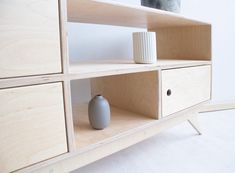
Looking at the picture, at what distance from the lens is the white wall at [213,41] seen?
3.70 feet

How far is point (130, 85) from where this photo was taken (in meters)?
0.84

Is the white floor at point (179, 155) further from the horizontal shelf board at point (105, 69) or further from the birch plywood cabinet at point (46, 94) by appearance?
the horizontal shelf board at point (105, 69)

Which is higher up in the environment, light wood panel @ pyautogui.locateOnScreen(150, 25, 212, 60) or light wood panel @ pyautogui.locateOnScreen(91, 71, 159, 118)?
light wood panel @ pyautogui.locateOnScreen(150, 25, 212, 60)

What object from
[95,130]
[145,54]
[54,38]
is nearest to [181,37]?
[145,54]

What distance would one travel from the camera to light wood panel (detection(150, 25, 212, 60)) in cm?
97

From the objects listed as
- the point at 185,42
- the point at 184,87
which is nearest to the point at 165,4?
the point at 185,42

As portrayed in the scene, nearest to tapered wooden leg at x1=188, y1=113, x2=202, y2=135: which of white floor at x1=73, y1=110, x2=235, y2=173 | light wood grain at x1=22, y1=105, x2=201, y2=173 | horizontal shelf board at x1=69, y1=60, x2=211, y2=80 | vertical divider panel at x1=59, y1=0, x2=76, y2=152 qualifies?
white floor at x1=73, y1=110, x2=235, y2=173

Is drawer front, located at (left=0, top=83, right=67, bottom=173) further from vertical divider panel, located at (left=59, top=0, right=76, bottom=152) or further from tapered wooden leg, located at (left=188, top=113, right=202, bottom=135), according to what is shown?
tapered wooden leg, located at (left=188, top=113, right=202, bottom=135)

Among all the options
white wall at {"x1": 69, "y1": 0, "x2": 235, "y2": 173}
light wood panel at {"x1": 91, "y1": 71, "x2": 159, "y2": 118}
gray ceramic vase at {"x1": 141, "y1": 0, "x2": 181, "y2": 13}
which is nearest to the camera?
light wood panel at {"x1": 91, "y1": 71, "x2": 159, "y2": 118}

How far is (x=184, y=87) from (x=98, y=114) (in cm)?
36

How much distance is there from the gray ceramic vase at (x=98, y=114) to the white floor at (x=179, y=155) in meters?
0.21

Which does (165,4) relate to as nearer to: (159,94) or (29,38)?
(159,94)

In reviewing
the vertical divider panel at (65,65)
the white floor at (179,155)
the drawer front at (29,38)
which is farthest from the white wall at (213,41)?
the drawer front at (29,38)

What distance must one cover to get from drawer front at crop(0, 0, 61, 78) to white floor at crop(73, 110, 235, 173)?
0.48 metres
